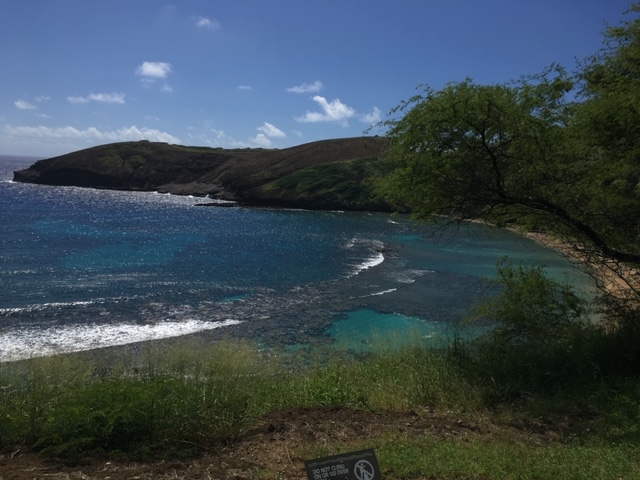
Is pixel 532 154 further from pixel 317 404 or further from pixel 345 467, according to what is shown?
pixel 345 467

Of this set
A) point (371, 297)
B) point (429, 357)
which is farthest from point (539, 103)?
point (371, 297)

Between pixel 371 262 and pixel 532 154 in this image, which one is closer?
pixel 532 154

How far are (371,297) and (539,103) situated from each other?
18662 millimetres

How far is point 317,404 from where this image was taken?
30.5 feet

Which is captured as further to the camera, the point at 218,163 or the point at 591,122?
the point at 218,163

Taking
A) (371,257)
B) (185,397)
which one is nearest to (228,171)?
(371,257)

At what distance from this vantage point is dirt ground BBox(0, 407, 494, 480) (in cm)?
593

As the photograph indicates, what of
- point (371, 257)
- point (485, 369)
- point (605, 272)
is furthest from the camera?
point (371, 257)

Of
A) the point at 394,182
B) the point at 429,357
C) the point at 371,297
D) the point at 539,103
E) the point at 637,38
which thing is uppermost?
the point at 637,38

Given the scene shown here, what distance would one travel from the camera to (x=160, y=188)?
434 ft

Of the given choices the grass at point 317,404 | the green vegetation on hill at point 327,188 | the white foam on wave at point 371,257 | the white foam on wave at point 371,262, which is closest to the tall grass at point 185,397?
the grass at point 317,404

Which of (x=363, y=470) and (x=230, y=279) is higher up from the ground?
(x=363, y=470)

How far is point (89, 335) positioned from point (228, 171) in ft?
375

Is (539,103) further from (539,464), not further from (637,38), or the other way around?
(539,464)
